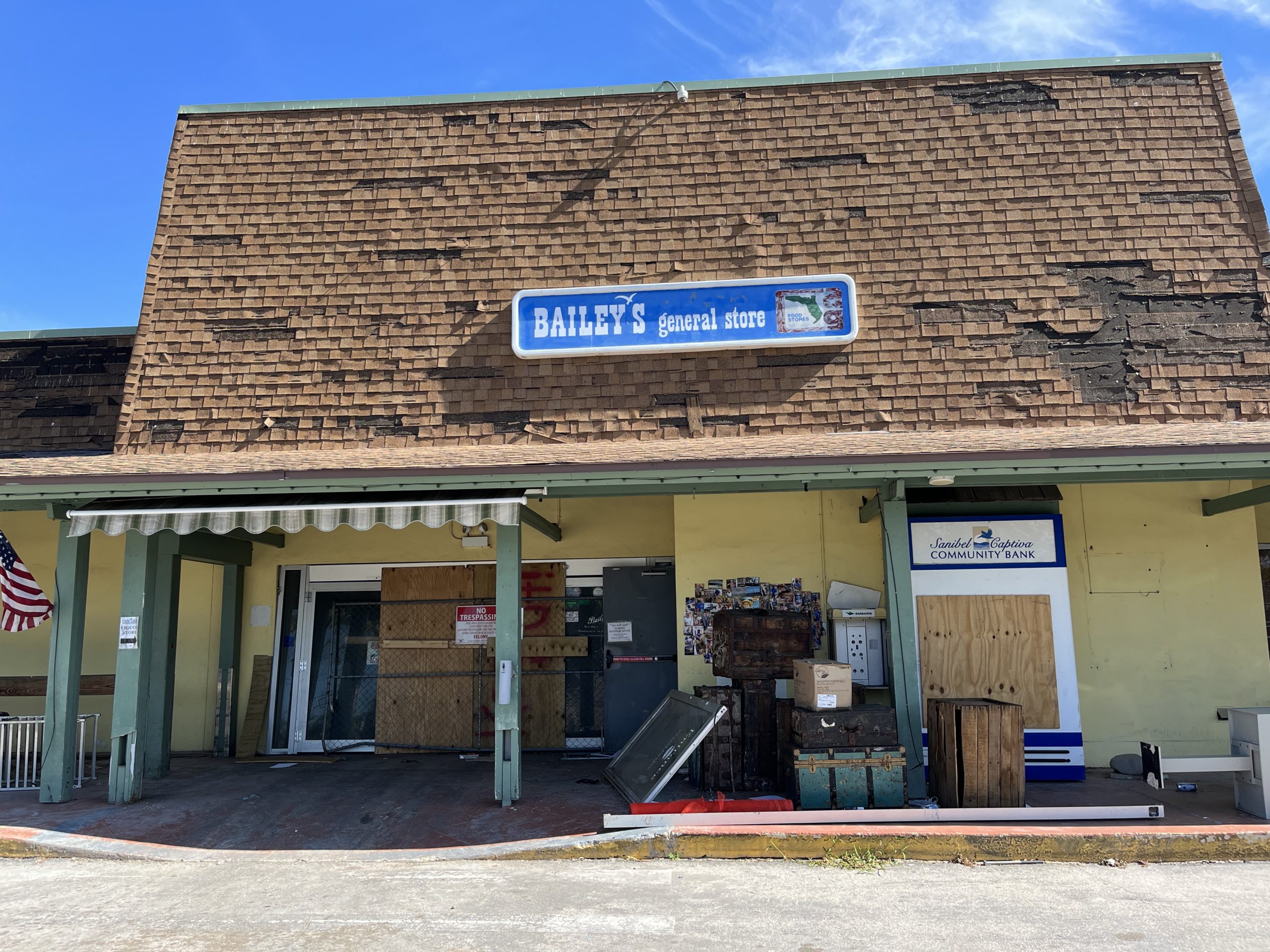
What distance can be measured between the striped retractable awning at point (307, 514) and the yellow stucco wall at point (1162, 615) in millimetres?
6770

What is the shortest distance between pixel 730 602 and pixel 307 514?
4805mm

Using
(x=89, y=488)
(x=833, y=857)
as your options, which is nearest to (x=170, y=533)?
(x=89, y=488)

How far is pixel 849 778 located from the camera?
8.02 m

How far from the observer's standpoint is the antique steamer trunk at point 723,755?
9.17 m

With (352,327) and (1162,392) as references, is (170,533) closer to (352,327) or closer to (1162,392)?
(352,327)

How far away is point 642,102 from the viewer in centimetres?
1158

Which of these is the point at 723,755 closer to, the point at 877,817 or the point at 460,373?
the point at 877,817

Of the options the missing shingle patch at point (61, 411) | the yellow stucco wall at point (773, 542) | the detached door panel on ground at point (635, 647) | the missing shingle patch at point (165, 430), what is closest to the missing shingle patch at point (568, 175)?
the yellow stucco wall at point (773, 542)

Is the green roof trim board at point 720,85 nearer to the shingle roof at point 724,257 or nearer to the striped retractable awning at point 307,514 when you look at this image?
the shingle roof at point 724,257

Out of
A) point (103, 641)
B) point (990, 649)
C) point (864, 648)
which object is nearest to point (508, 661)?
point (864, 648)

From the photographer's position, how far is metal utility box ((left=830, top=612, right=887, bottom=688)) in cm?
1005

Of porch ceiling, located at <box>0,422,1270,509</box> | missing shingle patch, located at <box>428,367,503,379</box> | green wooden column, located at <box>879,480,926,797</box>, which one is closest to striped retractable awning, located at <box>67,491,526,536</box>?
porch ceiling, located at <box>0,422,1270,509</box>

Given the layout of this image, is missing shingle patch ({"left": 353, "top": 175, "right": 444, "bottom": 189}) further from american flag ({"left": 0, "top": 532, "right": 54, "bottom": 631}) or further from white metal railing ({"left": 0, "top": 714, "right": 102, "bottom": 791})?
white metal railing ({"left": 0, "top": 714, "right": 102, "bottom": 791})

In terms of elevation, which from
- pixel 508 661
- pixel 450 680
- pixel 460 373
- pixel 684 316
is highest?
pixel 684 316
